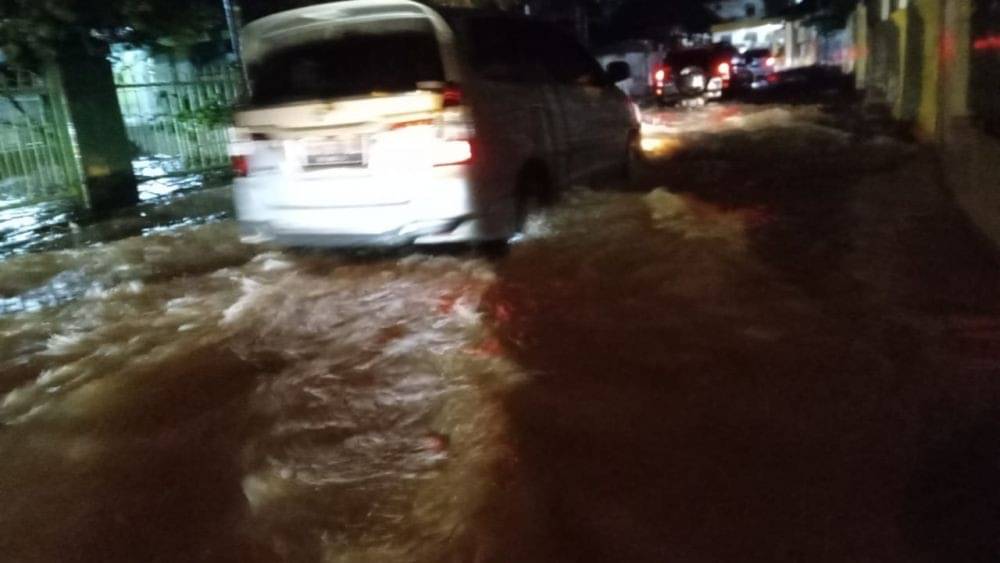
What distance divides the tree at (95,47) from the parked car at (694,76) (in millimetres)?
15088

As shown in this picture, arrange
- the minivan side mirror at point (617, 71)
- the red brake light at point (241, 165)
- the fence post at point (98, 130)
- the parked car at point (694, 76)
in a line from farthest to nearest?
the parked car at point (694, 76) < the fence post at point (98, 130) < the minivan side mirror at point (617, 71) < the red brake light at point (241, 165)

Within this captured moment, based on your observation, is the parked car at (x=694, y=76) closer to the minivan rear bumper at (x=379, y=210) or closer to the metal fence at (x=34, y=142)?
the metal fence at (x=34, y=142)

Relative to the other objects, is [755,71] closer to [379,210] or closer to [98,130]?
[98,130]

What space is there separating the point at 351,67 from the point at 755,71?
26664 millimetres

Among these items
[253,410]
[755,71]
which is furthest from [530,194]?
[755,71]

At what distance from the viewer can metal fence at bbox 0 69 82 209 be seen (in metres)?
11.3

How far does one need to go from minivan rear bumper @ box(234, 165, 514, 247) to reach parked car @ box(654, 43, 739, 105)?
746 inches

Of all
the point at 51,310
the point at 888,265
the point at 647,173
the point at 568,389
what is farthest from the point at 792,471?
the point at 647,173

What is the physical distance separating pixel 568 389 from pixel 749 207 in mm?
4961

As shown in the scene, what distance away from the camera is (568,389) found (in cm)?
493

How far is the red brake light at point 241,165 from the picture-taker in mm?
7070

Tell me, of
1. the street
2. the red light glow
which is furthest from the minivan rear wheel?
the red light glow

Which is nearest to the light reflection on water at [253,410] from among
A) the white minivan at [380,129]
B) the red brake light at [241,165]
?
the white minivan at [380,129]

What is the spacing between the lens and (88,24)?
1119cm
